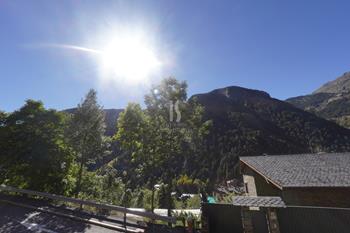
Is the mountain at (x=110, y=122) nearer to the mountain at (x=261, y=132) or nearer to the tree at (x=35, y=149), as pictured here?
the tree at (x=35, y=149)

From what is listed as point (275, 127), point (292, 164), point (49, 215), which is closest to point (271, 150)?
point (275, 127)

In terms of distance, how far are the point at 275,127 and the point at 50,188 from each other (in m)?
155

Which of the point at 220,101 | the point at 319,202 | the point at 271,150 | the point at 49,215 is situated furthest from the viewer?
the point at 220,101

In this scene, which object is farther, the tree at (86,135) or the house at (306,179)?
the tree at (86,135)

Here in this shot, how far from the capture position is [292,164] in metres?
20.9

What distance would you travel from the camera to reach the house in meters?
15.5

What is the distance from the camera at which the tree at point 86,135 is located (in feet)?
63.0

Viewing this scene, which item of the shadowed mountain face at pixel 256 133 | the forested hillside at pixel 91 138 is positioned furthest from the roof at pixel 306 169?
the shadowed mountain face at pixel 256 133

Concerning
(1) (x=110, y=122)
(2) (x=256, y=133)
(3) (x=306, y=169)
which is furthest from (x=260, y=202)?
(2) (x=256, y=133)

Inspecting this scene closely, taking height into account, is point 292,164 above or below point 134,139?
below

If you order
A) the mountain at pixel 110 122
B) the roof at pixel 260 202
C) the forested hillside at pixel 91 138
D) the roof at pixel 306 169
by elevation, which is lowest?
the roof at pixel 260 202

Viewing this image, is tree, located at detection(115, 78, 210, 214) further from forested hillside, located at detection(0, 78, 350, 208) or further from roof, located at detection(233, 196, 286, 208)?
roof, located at detection(233, 196, 286, 208)

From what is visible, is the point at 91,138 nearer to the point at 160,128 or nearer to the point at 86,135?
the point at 86,135

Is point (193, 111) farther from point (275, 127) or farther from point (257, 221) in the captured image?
point (275, 127)
